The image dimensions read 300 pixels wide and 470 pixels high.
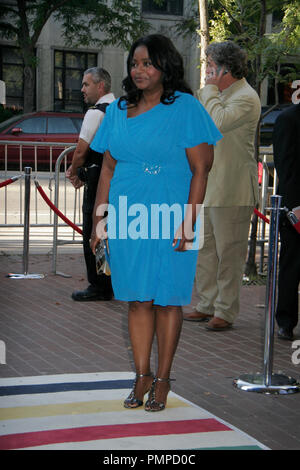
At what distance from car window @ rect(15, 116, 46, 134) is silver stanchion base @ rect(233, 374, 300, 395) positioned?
17.2 metres

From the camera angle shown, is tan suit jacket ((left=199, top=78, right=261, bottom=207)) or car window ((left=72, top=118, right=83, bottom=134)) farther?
car window ((left=72, top=118, right=83, bottom=134))

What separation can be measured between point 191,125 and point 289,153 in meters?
2.19

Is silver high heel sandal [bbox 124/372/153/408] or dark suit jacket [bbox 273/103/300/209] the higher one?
dark suit jacket [bbox 273/103/300/209]

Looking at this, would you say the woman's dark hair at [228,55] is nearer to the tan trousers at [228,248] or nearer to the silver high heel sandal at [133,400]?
the tan trousers at [228,248]

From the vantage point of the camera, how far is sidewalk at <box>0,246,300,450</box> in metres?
4.58

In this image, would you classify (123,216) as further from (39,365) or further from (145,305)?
(39,365)

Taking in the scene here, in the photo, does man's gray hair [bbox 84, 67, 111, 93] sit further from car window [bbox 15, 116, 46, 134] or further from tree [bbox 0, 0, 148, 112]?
tree [bbox 0, 0, 148, 112]

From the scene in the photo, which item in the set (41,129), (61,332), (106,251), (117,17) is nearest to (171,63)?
(106,251)

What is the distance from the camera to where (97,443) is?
3.92m

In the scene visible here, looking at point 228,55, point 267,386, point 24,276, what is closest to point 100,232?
point 267,386

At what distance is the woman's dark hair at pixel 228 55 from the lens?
20.4ft

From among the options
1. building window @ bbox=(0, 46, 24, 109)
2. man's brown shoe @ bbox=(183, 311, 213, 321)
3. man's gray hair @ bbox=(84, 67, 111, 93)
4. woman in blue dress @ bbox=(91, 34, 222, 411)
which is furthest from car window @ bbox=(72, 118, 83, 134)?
woman in blue dress @ bbox=(91, 34, 222, 411)
